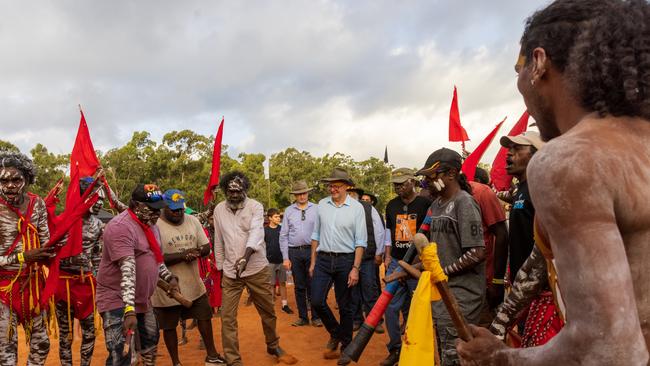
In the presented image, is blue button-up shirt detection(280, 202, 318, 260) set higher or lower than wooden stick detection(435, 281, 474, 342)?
higher

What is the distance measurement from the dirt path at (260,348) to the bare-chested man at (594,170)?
5061mm

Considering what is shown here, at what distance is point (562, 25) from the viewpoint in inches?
47.2

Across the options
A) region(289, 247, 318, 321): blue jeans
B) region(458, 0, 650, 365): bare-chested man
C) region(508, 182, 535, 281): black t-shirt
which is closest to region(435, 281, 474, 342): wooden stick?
region(458, 0, 650, 365): bare-chested man

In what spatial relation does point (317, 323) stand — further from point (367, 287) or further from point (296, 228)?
point (296, 228)

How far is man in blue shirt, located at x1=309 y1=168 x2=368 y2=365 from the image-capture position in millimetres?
6020

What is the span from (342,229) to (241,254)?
1299mm

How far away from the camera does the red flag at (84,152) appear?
517 cm

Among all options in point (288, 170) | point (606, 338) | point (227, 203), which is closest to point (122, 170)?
point (288, 170)

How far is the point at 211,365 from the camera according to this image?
556 centimetres

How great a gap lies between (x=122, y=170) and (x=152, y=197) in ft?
98.3

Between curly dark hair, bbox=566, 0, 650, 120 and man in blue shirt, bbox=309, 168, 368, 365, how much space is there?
16.4 ft

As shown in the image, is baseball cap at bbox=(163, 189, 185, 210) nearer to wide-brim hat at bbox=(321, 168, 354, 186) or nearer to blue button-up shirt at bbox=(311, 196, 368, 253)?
blue button-up shirt at bbox=(311, 196, 368, 253)

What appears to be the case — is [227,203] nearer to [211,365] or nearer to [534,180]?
[211,365]

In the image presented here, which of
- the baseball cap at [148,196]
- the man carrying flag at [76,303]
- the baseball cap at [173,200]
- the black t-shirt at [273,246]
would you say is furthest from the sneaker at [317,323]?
the baseball cap at [148,196]
